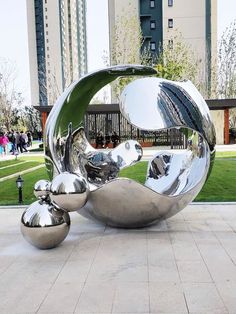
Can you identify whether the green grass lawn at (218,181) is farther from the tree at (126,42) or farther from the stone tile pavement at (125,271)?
the tree at (126,42)

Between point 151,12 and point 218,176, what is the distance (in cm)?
4265

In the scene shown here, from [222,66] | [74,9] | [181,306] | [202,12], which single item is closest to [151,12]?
[202,12]

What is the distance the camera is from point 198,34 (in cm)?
4741

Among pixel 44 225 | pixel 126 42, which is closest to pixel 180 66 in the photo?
pixel 126 42

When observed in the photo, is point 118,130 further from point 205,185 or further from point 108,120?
point 205,185

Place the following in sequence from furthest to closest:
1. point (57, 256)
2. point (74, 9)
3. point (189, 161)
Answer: point (74, 9)
point (189, 161)
point (57, 256)

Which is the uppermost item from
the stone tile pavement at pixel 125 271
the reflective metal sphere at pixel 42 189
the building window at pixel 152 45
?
the building window at pixel 152 45

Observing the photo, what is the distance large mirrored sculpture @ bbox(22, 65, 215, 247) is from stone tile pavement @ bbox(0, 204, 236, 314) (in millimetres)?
482

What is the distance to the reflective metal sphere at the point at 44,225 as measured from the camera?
5.54 meters

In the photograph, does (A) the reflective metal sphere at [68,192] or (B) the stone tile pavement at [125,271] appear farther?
(A) the reflective metal sphere at [68,192]

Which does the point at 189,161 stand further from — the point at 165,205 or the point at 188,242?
the point at 188,242

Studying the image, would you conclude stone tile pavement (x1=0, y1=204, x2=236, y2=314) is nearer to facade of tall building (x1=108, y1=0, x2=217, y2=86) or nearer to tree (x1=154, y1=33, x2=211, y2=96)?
tree (x1=154, y1=33, x2=211, y2=96)

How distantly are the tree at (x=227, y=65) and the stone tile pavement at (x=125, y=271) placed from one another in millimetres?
34012

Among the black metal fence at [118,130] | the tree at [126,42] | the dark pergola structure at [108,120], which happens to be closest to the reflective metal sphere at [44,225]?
the dark pergola structure at [108,120]
